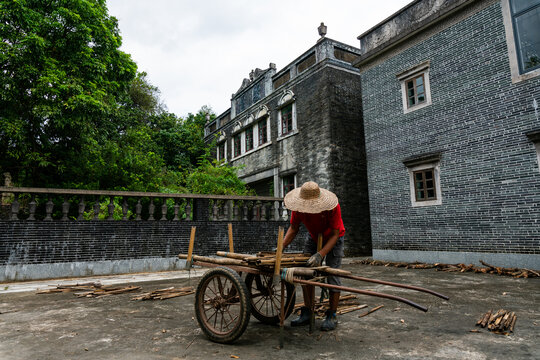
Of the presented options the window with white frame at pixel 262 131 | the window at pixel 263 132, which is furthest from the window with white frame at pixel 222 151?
the window at pixel 263 132

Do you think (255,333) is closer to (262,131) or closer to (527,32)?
(527,32)

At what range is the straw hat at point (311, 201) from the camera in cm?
342

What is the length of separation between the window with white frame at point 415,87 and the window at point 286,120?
16.4ft

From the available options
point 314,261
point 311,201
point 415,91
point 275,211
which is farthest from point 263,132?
point 314,261

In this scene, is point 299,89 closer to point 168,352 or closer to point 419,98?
point 419,98

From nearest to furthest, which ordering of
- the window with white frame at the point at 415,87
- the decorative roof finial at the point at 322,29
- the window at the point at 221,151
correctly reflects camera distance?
the window with white frame at the point at 415,87 → the decorative roof finial at the point at 322,29 → the window at the point at 221,151

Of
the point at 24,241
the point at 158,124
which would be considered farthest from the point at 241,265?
the point at 158,124

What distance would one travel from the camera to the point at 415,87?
10258 mm

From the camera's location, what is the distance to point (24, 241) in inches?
276

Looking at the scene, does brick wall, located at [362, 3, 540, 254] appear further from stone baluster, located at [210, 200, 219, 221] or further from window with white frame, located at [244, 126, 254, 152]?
window with white frame, located at [244, 126, 254, 152]

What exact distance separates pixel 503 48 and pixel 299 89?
7.30 metres

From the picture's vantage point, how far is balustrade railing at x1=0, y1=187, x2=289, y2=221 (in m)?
7.33

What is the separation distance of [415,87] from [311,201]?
852cm

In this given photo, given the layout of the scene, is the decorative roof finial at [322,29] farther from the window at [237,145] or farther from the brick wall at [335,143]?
the window at [237,145]
